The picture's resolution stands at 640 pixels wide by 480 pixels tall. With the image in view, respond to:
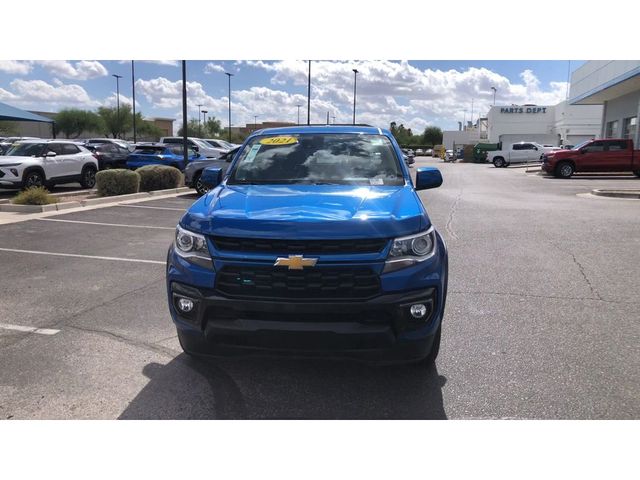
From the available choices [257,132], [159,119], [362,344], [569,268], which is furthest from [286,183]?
[159,119]

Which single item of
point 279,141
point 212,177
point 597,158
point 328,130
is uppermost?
point 597,158

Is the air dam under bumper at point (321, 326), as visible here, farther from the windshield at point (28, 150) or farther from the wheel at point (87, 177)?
the wheel at point (87, 177)

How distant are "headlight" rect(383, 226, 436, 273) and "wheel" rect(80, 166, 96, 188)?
16016 millimetres

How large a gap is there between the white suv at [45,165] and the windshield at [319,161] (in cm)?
1234

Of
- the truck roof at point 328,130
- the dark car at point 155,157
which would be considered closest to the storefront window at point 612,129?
the dark car at point 155,157

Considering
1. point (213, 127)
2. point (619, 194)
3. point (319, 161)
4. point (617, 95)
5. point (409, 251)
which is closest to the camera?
point (409, 251)

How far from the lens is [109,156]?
21391mm

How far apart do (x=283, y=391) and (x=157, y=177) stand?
571 inches

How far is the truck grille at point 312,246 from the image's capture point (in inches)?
123

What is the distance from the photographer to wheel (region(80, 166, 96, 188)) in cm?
1694

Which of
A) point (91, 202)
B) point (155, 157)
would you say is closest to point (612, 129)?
point (155, 157)

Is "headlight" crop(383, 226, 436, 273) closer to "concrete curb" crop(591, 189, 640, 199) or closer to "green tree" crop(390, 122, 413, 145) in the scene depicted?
"concrete curb" crop(591, 189, 640, 199)

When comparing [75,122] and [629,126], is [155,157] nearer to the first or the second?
[629,126]

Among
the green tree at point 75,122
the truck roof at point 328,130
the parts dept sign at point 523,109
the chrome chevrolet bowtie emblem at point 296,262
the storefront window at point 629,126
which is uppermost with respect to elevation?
the parts dept sign at point 523,109
